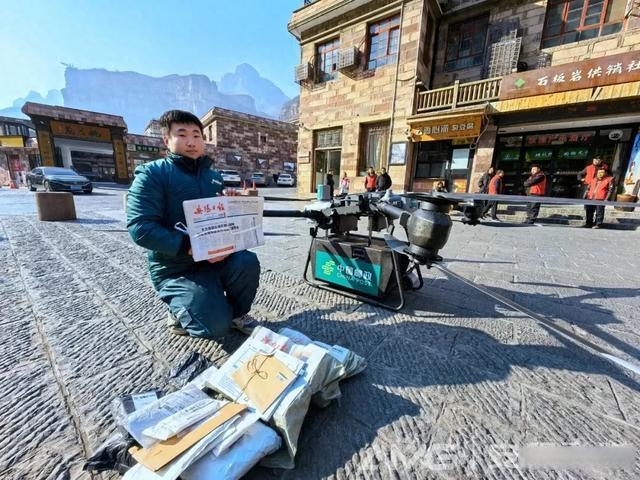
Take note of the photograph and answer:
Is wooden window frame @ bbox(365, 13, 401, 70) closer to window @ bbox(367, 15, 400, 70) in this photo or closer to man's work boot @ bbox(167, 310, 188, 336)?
window @ bbox(367, 15, 400, 70)

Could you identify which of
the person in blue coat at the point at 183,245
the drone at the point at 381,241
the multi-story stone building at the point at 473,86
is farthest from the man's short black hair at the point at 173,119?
the multi-story stone building at the point at 473,86

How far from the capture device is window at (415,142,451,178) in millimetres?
10414

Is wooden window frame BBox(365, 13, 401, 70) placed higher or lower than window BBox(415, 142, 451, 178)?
higher

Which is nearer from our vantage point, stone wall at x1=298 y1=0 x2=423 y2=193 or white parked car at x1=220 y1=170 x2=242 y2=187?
stone wall at x1=298 y1=0 x2=423 y2=193

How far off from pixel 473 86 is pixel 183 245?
1123 centimetres

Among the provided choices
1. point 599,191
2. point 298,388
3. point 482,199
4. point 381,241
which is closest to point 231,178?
point 599,191

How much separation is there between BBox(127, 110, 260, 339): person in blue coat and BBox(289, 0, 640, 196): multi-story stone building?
9.87 m

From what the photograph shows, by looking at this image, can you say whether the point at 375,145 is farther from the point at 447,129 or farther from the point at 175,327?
the point at 175,327

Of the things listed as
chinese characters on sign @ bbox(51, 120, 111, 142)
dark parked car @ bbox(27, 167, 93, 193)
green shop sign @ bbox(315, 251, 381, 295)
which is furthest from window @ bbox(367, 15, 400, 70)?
chinese characters on sign @ bbox(51, 120, 111, 142)

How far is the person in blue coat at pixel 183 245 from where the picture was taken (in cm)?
160

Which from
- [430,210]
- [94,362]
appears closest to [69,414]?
[94,362]

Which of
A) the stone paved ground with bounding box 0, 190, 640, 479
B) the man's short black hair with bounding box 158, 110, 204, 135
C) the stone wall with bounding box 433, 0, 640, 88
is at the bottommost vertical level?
the stone paved ground with bounding box 0, 190, 640, 479

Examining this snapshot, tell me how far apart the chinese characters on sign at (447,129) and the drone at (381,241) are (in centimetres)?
886

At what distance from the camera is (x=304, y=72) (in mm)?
12969
